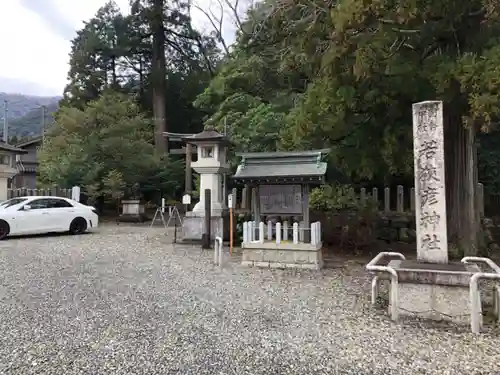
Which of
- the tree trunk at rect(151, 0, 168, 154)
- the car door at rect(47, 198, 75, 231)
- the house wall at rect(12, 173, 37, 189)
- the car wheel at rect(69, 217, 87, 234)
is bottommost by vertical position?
the car wheel at rect(69, 217, 87, 234)

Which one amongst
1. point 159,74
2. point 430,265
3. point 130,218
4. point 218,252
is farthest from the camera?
point 159,74

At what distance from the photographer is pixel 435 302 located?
4.55 m

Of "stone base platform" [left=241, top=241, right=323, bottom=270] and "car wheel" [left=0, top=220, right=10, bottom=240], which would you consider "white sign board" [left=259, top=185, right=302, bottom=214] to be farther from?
"car wheel" [left=0, top=220, right=10, bottom=240]

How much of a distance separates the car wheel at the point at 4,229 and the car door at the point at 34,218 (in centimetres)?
26

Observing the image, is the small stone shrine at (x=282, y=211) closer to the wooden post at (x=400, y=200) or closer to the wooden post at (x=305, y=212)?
the wooden post at (x=305, y=212)

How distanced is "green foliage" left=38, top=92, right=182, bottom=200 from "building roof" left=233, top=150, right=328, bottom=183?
417 inches

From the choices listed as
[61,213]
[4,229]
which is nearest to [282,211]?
[61,213]

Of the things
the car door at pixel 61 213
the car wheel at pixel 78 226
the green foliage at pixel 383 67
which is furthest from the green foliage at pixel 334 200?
the car door at pixel 61 213

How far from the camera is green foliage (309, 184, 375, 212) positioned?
447 inches

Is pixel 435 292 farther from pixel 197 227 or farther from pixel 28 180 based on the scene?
pixel 28 180

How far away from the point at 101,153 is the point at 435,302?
55.0 ft

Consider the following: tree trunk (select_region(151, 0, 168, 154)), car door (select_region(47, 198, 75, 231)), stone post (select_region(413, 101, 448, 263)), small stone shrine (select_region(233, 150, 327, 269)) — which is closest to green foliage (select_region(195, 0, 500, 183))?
small stone shrine (select_region(233, 150, 327, 269))

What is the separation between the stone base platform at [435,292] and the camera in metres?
4.45

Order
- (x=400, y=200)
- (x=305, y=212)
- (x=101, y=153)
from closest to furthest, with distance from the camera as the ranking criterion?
(x=305, y=212), (x=400, y=200), (x=101, y=153)
